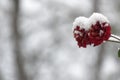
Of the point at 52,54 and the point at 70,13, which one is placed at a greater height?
the point at 70,13

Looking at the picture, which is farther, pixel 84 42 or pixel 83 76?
pixel 83 76

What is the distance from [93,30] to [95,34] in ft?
0.08

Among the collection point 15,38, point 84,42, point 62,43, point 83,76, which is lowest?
point 84,42

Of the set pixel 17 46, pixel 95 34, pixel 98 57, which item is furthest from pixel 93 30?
pixel 98 57

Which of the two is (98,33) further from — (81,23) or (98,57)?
(98,57)

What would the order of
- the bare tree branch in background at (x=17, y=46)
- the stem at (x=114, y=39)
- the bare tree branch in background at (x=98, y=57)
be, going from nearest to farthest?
the stem at (x=114, y=39), the bare tree branch in background at (x=17, y=46), the bare tree branch in background at (x=98, y=57)

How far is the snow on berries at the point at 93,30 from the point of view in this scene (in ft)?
8.52

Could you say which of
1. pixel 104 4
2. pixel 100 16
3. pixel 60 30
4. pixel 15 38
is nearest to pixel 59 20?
pixel 60 30

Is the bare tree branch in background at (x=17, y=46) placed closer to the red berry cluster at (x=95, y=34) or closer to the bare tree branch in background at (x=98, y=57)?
the bare tree branch in background at (x=98, y=57)

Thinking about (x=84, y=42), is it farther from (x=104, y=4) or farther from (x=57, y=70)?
(x=104, y=4)

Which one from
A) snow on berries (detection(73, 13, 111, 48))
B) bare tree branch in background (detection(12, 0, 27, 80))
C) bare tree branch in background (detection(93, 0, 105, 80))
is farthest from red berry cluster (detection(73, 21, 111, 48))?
bare tree branch in background (detection(93, 0, 105, 80))

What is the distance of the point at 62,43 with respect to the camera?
592 inches

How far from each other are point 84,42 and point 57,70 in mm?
11731

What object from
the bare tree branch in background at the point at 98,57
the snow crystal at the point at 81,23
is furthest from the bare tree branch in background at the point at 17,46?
the snow crystal at the point at 81,23
